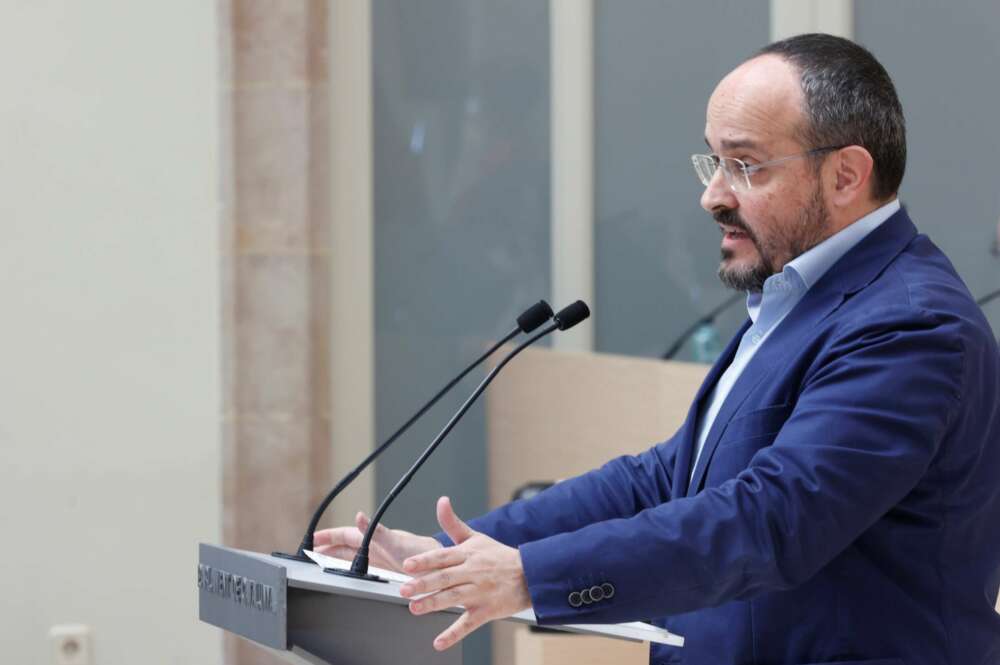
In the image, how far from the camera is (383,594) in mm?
1429

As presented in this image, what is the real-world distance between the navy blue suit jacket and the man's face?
7 centimetres

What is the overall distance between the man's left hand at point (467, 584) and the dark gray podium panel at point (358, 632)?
0.07 metres

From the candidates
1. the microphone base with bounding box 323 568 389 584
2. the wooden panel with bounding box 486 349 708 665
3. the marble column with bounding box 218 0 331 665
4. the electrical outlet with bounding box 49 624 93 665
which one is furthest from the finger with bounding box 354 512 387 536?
the electrical outlet with bounding box 49 624 93 665

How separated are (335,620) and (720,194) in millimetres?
654

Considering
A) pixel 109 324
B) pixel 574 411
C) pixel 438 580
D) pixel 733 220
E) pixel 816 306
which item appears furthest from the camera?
pixel 109 324

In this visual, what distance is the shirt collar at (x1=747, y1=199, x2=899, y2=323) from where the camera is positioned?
5.40 feet

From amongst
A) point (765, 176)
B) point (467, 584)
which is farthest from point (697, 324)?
point (467, 584)

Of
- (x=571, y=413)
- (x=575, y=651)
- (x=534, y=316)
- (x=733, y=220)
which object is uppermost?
(x=733, y=220)

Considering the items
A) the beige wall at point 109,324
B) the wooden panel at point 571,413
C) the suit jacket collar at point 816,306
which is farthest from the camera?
the beige wall at point 109,324

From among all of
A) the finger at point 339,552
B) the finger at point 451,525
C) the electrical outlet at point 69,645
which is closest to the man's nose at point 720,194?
the finger at point 451,525

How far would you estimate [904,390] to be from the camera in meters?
1.43

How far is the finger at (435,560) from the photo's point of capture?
1.33 metres

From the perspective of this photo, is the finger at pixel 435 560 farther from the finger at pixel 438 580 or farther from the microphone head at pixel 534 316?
the microphone head at pixel 534 316

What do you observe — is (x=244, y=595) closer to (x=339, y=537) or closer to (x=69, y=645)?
(x=339, y=537)
